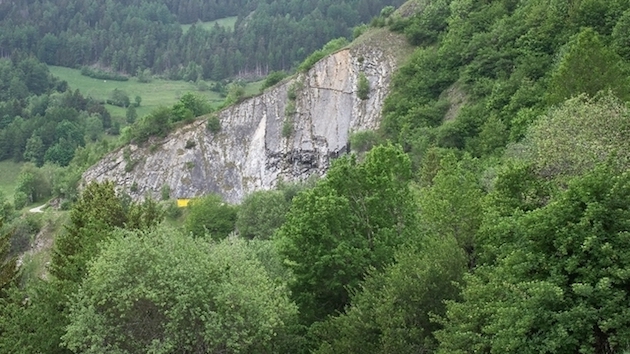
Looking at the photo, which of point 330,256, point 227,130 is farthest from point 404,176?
point 227,130

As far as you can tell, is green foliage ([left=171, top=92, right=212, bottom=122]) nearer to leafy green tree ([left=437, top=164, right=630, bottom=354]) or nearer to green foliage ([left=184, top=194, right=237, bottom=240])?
green foliage ([left=184, top=194, right=237, bottom=240])

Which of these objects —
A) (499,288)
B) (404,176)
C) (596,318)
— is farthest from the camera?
(404,176)

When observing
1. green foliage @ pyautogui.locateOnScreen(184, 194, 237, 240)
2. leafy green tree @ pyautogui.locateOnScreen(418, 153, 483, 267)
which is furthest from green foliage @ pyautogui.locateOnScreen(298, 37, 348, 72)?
leafy green tree @ pyautogui.locateOnScreen(418, 153, 483, 267)

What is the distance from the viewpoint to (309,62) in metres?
92.2

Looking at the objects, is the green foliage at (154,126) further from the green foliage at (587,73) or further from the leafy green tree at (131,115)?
the leafy green tree at (131,115)

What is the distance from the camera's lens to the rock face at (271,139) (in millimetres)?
83750

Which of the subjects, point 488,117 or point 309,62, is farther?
point 309,62

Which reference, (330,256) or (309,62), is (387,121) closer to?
(309,62)

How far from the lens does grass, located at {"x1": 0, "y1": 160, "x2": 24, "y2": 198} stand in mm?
146750

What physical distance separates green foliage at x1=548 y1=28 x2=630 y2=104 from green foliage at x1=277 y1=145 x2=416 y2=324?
1590cm

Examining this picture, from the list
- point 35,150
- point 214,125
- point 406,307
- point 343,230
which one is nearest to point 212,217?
point 214,125

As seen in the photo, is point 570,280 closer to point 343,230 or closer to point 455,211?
point 455,211

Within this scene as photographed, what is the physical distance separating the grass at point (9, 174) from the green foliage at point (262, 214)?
95.3 m

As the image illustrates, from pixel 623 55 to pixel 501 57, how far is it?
57.5 ft
